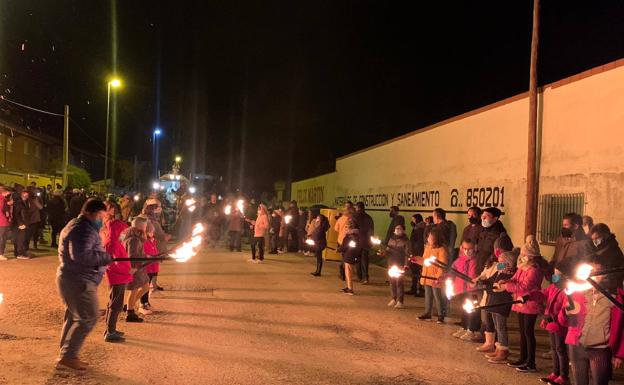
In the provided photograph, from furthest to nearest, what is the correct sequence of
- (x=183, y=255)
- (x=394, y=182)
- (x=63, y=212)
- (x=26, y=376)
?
(x=394, y=182)
(x=63, y=212)
(x=183, y=255)
(x=26, y=376)

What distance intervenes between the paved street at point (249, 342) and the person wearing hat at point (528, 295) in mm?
285

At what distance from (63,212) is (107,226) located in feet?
34.7

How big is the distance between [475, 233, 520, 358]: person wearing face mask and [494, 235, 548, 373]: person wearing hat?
0.25m

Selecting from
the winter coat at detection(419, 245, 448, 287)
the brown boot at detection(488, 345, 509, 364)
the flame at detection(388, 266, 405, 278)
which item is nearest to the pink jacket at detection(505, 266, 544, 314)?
the brown boot at detection(488, 345, 509, 364)

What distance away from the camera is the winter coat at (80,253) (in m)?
6.00

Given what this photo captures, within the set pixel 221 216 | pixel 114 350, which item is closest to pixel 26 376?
pixel 114 350

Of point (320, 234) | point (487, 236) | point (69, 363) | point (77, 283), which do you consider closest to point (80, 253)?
point (77, 283)

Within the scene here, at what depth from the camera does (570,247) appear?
8.00 m

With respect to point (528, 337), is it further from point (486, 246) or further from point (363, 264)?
point (363, 264)

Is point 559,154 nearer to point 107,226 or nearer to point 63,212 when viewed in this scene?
point 107,226

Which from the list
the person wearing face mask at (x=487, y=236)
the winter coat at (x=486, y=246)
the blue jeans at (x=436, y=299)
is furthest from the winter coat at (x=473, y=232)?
the blue jeans at (x=436, y=299)

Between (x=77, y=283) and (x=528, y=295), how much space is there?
5.24 metres

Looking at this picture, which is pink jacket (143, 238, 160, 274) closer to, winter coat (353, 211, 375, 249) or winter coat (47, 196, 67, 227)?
winter coat (353, 211, 375, 249)

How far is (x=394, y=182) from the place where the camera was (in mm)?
21172
